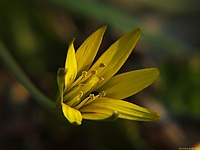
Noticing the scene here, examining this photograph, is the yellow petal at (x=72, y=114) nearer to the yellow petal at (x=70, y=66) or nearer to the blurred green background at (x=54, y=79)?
the yellow petal at (x=70, y=66)

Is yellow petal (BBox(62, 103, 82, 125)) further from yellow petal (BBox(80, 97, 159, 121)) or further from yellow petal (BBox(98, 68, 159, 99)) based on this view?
yellow petal (BBox(98, 68, 159, 99))

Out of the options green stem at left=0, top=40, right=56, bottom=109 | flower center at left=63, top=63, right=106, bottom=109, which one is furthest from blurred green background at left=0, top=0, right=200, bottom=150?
flower center at left=63, top=63, right=106, bottom=109

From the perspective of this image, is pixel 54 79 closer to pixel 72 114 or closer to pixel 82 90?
pixel 82 90

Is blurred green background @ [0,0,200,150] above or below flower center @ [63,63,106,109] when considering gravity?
below

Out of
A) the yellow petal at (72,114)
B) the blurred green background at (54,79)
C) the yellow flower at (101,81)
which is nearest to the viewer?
the yellow petal at (72,114)

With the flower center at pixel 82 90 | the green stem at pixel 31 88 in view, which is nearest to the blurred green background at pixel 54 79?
the green stem at pixel 31 88

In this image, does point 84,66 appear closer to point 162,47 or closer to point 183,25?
point 162,47

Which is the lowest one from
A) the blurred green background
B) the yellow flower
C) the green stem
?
the blurred green background
